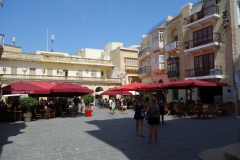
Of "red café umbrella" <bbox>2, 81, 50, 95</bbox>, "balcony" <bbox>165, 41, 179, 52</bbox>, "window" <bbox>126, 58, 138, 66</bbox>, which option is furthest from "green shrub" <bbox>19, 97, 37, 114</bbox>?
"window" <bbox>126, 58, 138, 66</bbox>

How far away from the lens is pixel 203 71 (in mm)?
20984

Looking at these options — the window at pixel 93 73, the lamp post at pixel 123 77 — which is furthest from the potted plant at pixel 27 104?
the lamp post at pixel 123 77

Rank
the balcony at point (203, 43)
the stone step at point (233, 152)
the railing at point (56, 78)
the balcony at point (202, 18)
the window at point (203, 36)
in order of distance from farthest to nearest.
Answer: the railing at point (56, 78), the window at point (203, 36), the balcony at point (202, 18), the balcony at point (203, 43), the stone step at point (233, 152)

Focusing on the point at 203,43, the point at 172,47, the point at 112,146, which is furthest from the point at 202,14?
the point at 112,146

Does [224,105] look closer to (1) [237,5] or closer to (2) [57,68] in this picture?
(1) [237,5]

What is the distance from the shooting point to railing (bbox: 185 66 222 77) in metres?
19.3

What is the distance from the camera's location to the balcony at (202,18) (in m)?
19.7

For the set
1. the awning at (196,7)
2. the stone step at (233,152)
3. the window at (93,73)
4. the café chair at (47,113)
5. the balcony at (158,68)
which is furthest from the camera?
the window at (93,73)

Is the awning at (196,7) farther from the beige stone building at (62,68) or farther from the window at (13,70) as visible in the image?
the window at (13,70)

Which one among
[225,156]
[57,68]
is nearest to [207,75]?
[225,156]

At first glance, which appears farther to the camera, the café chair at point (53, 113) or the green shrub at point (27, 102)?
the café chair at point (53, 113)

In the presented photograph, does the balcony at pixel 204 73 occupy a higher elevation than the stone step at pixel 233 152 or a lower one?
higher

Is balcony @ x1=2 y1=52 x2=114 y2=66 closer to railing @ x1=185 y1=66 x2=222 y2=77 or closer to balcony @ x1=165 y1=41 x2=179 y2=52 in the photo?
balcony @ x1=165 y1=41 x2=179 y2=52

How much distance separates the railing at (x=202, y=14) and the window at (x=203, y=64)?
13.3 ft
